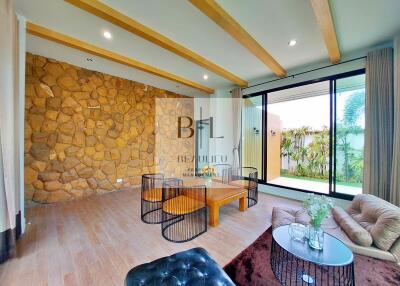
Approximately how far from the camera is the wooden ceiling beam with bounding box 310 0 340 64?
196 cm

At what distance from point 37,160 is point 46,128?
0.64 meters

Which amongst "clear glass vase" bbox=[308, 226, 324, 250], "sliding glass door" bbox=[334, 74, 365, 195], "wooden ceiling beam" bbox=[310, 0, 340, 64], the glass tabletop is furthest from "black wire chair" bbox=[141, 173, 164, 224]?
"sliding glass door" bbox=[334, 74, 365, 195]

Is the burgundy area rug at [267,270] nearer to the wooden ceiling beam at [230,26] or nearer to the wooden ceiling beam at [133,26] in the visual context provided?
the wooden ceiling beam at [230,26]

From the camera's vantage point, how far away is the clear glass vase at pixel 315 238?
156cm

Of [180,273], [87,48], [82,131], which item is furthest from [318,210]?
[82,131]

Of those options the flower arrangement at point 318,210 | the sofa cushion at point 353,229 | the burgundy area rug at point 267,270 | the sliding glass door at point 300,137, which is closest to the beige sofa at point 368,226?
the sofa cushion at point 353,229

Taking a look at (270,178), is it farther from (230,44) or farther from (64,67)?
(64,67)

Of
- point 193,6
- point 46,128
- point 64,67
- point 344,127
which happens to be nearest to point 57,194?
point 46,128

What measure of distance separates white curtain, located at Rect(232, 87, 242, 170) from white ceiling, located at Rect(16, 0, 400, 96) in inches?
51.7

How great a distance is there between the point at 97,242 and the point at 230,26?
337 centimetres

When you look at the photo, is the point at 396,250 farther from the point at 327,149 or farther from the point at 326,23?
the point at 326,23

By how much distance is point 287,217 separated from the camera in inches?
96.0

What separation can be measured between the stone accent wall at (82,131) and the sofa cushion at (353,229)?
Answer: 443 cm

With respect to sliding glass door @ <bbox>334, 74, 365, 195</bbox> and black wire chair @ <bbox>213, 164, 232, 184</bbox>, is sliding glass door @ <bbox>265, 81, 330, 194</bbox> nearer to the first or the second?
sliding glass door @ <bbox>334, 74, 365, 195</bbox>
